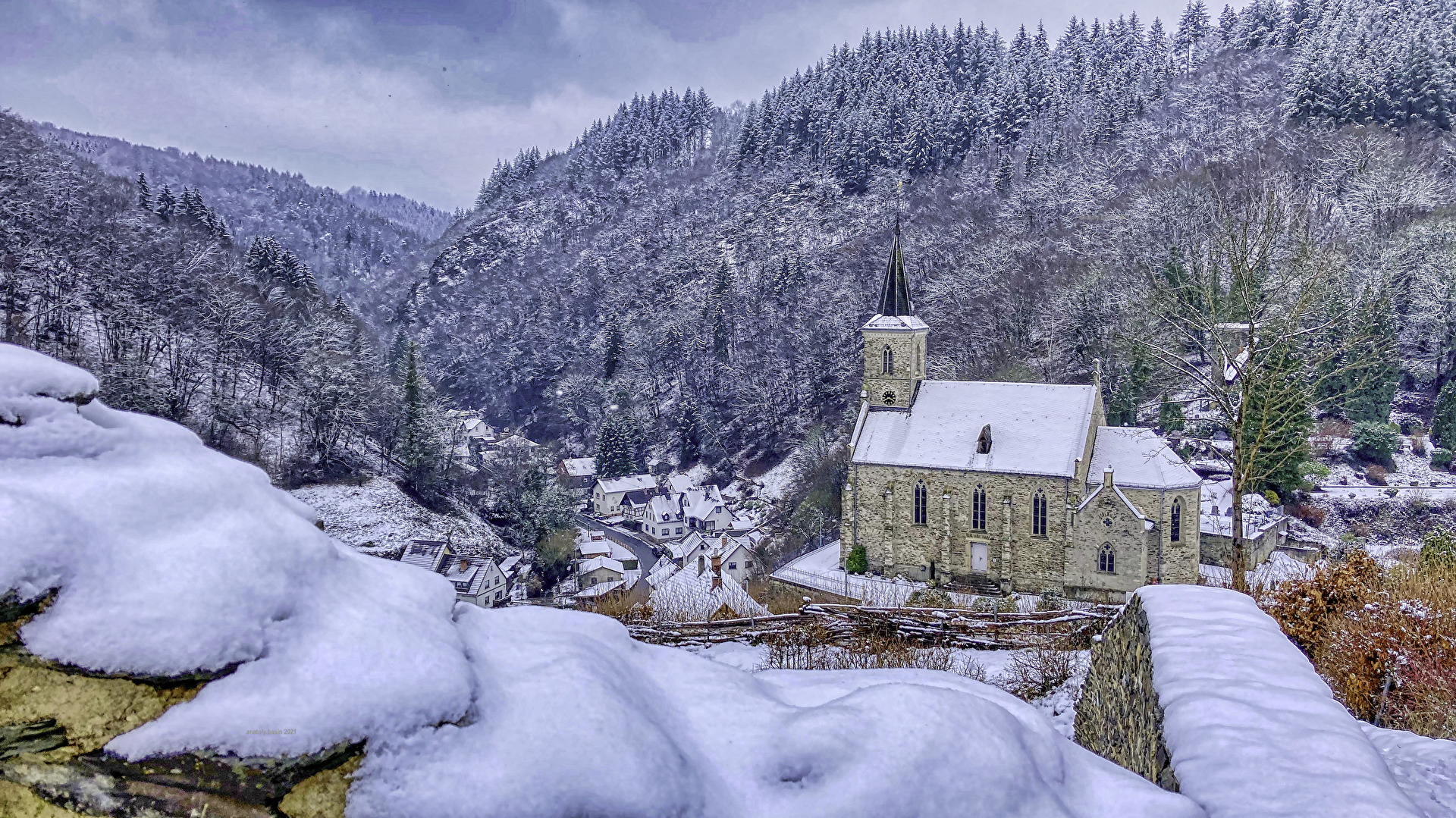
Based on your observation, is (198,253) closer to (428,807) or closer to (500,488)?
(500,488)

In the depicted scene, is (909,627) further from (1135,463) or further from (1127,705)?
(1135,463)

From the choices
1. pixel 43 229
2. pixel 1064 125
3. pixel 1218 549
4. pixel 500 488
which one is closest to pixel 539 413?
pixel 500 488

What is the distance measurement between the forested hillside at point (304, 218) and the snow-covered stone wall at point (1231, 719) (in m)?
131

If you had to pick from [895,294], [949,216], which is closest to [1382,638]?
[895,294]

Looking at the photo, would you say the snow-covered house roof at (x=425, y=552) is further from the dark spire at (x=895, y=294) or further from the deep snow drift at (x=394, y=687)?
the deep snow drift at (x=394, y=687)

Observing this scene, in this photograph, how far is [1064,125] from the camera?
81188 mm

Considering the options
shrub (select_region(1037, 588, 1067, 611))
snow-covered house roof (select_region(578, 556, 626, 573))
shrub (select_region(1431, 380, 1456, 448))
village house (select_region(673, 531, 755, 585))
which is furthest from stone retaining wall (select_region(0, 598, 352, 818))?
shrub (select_region(1431, 380, 1456, 448))

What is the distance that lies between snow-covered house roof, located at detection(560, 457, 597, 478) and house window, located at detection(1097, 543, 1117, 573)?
48072 millimetres

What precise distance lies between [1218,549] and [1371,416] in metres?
13.8

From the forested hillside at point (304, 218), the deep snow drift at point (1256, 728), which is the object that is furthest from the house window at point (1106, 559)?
the forested hillside at point (304, 218)

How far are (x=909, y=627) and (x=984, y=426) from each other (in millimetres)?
19031

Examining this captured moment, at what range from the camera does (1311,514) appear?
3092cm

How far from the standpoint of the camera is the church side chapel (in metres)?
25.5

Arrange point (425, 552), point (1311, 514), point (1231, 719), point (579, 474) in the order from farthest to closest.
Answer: point (579, 474) < point (425, 552) < point (1311, 514) < point (1231, 719)
